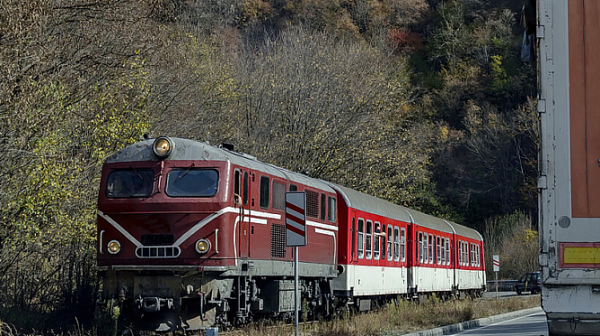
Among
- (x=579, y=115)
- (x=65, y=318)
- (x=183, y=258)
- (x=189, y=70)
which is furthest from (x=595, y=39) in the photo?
(x=189, y=70)

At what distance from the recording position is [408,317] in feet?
64.3

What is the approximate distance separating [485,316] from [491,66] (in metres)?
50.8

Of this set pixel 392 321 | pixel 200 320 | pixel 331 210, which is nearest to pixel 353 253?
pixel 331 210

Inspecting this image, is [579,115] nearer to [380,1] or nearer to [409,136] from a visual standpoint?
[409,136]

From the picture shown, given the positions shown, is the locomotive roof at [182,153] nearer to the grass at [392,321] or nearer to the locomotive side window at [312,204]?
the grass at [392,321]

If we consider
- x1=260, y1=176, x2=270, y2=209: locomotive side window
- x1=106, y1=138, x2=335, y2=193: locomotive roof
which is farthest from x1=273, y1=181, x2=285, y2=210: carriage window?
x1=106, y1=138, x2=335, y2=193: locomotive roof

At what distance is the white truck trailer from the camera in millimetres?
8519

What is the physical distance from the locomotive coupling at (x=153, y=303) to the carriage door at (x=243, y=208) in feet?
5.12

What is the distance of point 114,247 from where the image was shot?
1431cm

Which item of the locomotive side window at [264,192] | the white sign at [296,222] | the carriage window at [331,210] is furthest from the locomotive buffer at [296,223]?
the carriage window at [331,210]

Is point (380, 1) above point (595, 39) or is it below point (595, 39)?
above

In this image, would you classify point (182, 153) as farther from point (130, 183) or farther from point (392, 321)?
point (392, 321)

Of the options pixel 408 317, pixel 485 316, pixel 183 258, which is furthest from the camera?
pixel 485 316

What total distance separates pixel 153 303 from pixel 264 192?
10.8 feet
